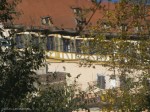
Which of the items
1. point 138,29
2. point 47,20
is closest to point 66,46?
point 47,20

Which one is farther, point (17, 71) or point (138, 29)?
point (138, 29)

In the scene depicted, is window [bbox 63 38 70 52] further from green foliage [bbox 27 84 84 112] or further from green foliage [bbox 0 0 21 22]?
green foliage [bbox 0 0 21 22]

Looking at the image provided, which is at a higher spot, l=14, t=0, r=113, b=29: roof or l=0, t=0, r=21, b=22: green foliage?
l=14, t=0, r=113, b=29: roof

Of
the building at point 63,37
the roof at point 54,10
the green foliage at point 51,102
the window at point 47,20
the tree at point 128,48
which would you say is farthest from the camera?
the roof at point 54,10

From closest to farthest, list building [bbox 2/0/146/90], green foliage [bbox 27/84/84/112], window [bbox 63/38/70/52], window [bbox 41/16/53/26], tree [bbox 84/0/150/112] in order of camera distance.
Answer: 1. green foliage [bbox 27/84/84/112]
2. tree [bbox 84/0/150/112]
3. building [bbox 2/0/146/90]
4. window [bbox 63/38/70/52]
5. window [bbox 41/16/53/26]

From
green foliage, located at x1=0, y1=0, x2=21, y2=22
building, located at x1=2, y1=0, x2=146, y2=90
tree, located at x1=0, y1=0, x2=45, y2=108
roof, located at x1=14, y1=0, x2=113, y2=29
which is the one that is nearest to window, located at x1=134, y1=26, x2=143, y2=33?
tree, located at x1=0, y1=0, x2=45, y2=108

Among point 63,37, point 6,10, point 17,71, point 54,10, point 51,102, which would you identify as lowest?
point 51,102

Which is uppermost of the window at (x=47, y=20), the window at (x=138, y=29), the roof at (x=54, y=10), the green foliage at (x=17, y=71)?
the roof at (x=54, y=10)

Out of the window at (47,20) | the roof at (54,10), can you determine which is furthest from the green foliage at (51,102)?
the window at (47,20)

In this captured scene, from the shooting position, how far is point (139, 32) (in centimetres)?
1664

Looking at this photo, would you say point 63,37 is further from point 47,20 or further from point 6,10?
point 6,10

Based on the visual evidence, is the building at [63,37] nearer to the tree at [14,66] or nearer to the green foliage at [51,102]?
the green foliage at [51,102]

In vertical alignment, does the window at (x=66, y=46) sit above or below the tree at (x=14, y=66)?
above

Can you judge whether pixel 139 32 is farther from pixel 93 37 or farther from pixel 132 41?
pixel 93 37
